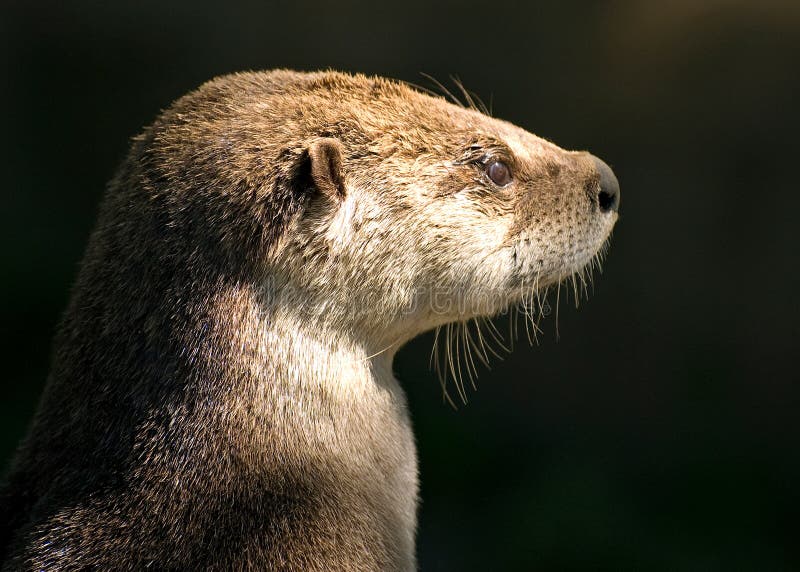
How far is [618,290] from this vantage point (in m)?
4.72

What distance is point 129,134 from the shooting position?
202 inches

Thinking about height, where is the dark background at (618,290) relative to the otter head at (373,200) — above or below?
below

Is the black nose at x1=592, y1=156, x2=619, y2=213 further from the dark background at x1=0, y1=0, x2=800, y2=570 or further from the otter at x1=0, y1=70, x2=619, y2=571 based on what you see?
the dark background at x1=0, y1=0, x2=800, y2=570

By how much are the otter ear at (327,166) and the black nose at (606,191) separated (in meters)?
0.69

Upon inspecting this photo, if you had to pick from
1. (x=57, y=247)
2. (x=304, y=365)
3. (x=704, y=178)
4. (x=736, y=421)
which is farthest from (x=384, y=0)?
(x=304, y=365)

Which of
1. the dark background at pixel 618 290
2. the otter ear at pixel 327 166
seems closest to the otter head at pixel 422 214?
the otter ear at pixel 327 166

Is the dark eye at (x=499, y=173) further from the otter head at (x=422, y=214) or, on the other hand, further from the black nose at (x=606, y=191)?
the black nose at (x=606, y=191)

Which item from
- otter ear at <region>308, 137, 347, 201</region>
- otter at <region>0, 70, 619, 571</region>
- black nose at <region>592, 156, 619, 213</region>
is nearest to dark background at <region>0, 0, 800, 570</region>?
black nose at <region>592, 156, 619, 213</region>

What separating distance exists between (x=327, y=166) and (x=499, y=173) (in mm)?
469

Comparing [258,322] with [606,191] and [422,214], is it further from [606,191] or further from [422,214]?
[606,191]

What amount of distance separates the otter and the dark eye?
1 cm

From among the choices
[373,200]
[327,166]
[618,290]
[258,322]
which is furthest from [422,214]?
[618,290]

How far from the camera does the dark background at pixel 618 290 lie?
4.30m

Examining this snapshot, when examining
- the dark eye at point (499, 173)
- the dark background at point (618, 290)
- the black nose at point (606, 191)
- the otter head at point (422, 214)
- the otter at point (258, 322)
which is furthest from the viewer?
the dark background at point (618, 290)
